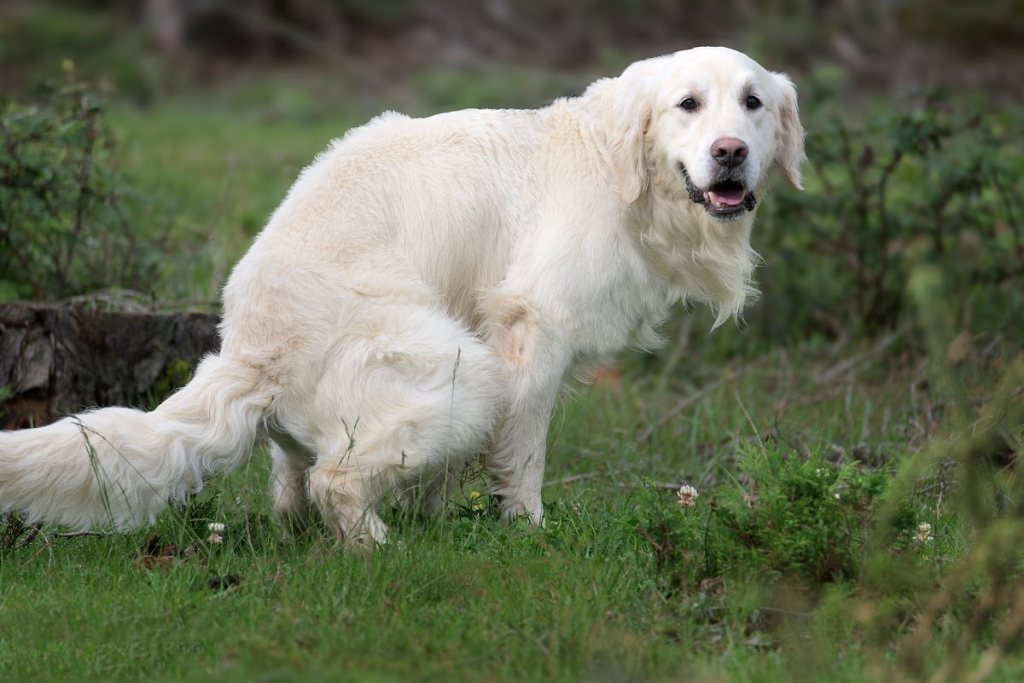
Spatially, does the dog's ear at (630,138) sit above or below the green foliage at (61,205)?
above

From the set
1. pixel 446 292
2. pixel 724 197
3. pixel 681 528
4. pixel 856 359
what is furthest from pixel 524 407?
pixel 856 359

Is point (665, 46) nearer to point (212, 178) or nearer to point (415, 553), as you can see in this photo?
point (212, 178)

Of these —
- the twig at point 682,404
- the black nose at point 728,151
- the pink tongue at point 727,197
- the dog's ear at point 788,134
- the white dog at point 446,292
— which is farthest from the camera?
the twig at point 682,404

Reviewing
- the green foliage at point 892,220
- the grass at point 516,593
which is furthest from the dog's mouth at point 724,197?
the green foliage at point 892,220

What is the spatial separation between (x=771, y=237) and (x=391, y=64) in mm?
12519

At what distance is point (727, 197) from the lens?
4.28 metres

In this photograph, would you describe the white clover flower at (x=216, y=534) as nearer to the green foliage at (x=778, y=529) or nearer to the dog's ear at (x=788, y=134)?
the green foliage at (x=778, y=529)

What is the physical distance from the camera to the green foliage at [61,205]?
18.9 ft

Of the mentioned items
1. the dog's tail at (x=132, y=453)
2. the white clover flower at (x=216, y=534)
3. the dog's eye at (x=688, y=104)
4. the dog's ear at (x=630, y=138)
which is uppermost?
the dog's eye at (x=688, y=104)

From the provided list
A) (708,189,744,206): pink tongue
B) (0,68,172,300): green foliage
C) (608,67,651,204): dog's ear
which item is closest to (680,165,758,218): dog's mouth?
(708,189,744,206): pink tongue

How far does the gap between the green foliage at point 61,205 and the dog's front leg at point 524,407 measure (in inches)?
93.6

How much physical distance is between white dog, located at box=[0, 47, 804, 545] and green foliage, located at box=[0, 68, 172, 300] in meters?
1.95

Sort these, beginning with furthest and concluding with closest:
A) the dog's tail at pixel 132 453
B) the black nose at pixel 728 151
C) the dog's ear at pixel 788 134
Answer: the dog's ear at pixel 788 134
the black nose at pixel 728 151
the dog's tail at pixel 132 453

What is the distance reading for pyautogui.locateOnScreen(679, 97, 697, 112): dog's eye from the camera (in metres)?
4.31
